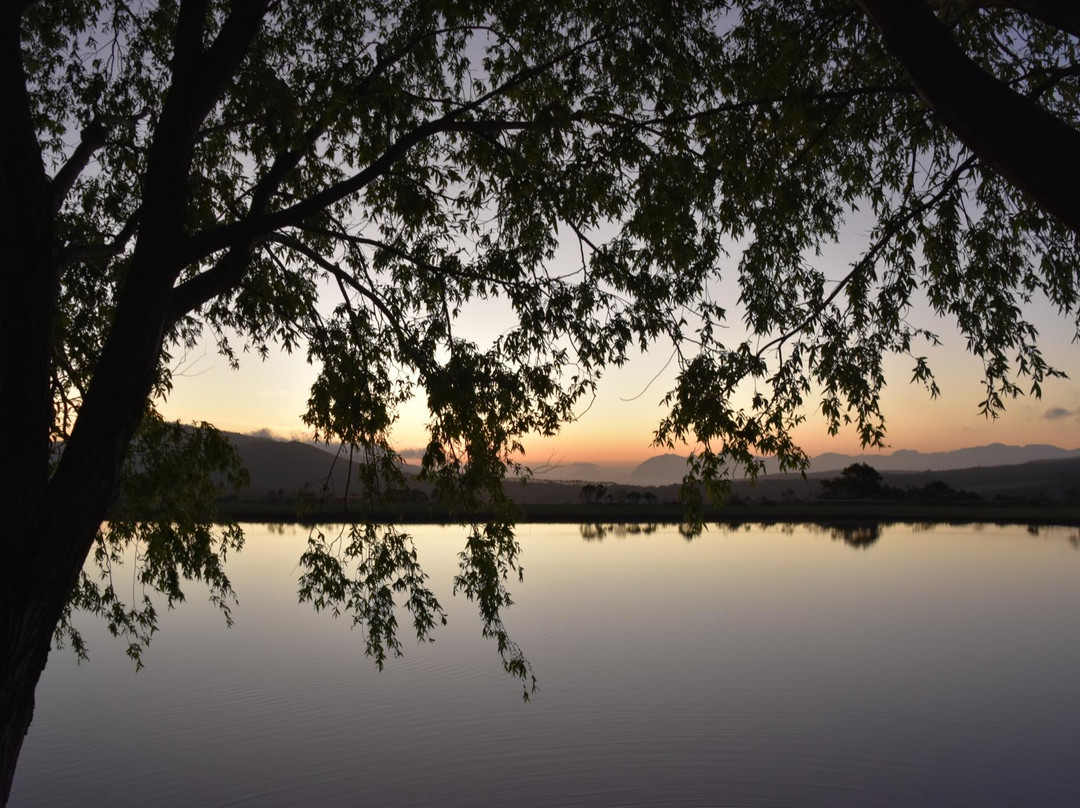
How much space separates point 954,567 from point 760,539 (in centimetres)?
898

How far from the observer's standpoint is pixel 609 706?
36.9ft

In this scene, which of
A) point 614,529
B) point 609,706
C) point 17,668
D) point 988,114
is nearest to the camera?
point 988,114

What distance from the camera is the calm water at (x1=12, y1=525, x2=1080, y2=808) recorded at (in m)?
8.70

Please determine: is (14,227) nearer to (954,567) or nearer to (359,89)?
(359,89)

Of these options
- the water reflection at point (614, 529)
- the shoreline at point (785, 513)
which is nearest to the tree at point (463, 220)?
the water reflection at point (614, 529)

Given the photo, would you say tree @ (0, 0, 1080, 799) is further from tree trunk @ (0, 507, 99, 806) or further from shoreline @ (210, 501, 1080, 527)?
shoreline @ (210, 501, 1080, 527)

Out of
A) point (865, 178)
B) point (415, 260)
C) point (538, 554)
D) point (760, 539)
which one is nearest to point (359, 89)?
point (415, 260)

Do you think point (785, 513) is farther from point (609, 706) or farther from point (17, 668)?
point (17, 668)

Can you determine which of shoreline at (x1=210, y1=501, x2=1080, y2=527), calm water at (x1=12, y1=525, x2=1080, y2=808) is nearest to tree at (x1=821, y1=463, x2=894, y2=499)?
shoreline at (x1=210, y1=501, x2=1080, y2=527)

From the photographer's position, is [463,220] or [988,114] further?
[463,220]

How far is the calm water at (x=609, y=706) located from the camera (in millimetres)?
8703

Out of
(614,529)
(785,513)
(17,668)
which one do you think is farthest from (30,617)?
(785,513)

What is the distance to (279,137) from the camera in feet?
22.8

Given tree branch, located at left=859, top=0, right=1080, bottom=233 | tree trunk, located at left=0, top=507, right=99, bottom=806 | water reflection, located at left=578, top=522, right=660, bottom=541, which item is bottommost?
water reflection, located at left=578, top=522, right=660, bottom=541
